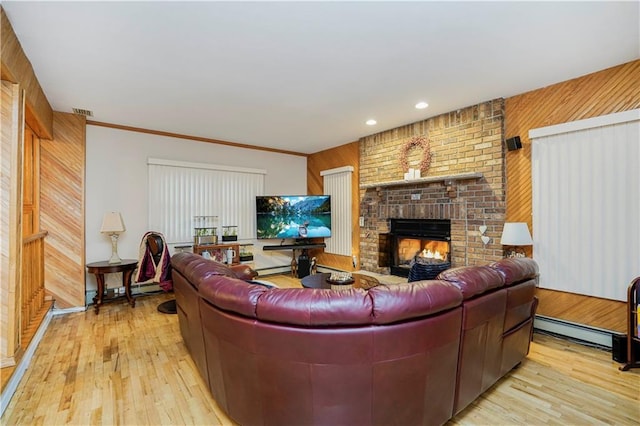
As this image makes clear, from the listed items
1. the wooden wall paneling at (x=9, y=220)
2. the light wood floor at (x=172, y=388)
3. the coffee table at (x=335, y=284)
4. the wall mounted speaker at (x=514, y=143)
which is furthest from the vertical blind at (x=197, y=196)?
the wall mounted speaker at (x=514, y=143)

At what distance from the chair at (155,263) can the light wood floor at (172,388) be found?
31.0 inches

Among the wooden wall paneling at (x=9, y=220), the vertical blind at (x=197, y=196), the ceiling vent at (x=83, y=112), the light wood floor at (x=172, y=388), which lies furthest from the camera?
the vertical blind at (x=197, y=196)

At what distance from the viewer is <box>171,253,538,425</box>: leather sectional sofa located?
1.48 metres

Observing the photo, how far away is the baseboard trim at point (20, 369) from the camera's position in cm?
200

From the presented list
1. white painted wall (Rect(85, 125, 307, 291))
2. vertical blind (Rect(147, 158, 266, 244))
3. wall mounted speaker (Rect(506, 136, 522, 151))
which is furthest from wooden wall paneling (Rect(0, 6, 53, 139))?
wall mounted speaker (Rect(506, 136, 522, 151))

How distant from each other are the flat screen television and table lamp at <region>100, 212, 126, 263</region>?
2.22 metres

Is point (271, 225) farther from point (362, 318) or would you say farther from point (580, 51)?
point (580, 51)

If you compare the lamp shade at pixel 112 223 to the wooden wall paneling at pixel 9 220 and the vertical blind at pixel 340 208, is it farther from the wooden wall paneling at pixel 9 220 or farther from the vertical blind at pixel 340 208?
the vertical blind at pixel 340 208

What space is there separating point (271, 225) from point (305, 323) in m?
4.29

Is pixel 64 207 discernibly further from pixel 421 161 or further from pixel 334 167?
pixel 421 161

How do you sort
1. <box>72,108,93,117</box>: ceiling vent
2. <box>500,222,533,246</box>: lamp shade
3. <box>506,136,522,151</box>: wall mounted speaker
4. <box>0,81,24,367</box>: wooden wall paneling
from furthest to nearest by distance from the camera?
<box>72,108,93,117</box>: ceiling vent < <box>506,136,522,151</box>: wall mounted speaker < <box>500,222,533,246</box>: lamp shade < <box>0,81,24,367</box>: wooden wall paneling

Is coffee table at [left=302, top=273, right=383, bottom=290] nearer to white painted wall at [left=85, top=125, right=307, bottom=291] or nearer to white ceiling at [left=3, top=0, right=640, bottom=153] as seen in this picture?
white ceiling at [left=3, top=0, right=640, bottom=153]

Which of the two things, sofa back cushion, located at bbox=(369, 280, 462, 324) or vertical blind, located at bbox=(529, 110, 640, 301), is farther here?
vertical blind, located at bbox=(529, 110, 640, 301)

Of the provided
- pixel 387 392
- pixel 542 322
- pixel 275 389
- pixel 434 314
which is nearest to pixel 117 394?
pixel 275 389
